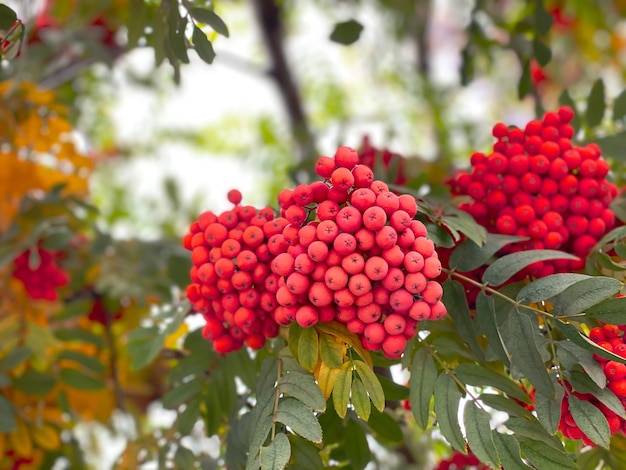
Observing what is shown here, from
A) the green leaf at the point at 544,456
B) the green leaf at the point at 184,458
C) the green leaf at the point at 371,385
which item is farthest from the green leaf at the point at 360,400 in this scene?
the green leaf at the point at 184,458

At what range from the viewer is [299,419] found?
1.35ft

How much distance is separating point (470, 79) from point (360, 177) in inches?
18.0

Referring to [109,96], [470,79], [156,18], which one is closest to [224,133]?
[109,96]

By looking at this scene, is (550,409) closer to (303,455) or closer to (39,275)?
(303,455)

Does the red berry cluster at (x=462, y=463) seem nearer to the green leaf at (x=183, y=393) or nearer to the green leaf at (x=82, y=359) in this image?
the green leaf at (x=183, y=393)

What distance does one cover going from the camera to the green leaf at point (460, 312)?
45cm

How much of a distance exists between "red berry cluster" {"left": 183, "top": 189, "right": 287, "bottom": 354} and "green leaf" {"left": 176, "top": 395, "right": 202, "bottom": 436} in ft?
0.32

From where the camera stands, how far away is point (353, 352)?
1.46 ft

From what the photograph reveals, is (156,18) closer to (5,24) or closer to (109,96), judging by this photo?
(5,24)

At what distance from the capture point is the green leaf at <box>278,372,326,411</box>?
1.35 feet

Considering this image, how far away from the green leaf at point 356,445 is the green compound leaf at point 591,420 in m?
0.16

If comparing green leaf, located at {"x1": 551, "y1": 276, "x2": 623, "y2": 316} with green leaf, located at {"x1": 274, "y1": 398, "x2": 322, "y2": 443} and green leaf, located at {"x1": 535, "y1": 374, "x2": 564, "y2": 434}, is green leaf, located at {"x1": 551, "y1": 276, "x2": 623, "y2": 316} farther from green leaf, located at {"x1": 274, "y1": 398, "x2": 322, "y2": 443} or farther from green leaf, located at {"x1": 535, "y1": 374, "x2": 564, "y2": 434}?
green leaf, located at {"x1": 274, "y1": 398, "x2": 322, "y2": 443}

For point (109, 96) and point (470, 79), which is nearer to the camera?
point (470, 79)

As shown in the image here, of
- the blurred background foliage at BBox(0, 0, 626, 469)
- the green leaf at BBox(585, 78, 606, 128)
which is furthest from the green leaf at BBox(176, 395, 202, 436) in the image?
the green leaf at BBox(585, 78, 606, 128)
